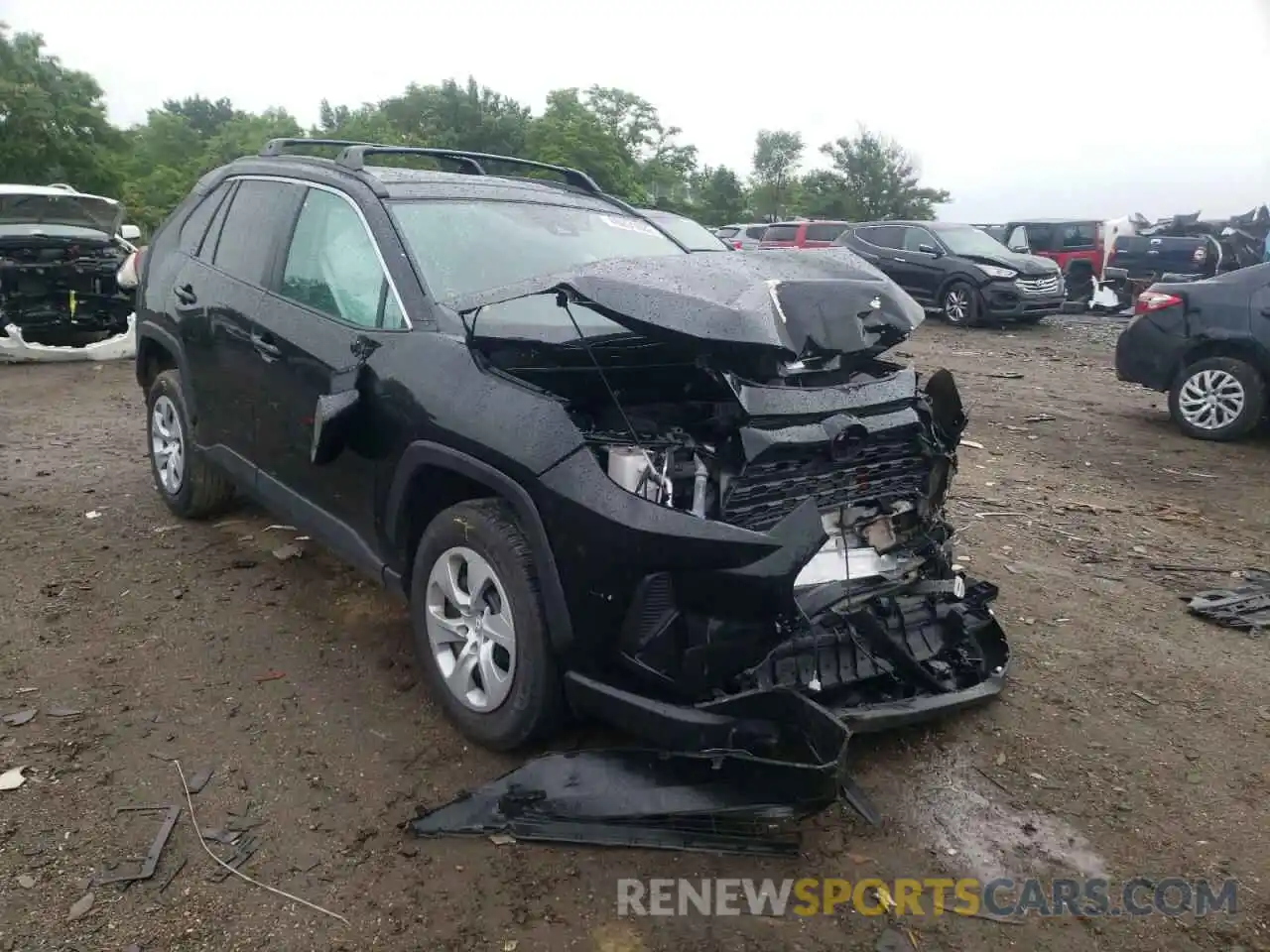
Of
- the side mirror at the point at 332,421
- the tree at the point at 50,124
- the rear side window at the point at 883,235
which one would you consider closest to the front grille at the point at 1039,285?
the rear side window at the point at 883,235

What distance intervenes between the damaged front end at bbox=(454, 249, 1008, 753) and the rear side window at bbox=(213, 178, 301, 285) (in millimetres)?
1436

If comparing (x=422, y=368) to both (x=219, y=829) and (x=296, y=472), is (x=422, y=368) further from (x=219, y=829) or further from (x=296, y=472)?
(x=219, y=829)

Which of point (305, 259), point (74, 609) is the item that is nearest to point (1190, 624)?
point (305, 259)

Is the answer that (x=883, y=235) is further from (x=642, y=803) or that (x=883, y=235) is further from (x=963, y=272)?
(x=642, y=803)

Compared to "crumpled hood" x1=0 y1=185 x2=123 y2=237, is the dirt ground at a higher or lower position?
lower

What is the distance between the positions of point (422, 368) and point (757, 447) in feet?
Result: 3.94

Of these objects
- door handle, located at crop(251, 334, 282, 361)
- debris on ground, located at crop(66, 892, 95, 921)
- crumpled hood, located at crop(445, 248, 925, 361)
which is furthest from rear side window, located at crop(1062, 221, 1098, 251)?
debris on ground, located at crop(66, 892, 95, 921)

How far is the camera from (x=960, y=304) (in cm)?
1573

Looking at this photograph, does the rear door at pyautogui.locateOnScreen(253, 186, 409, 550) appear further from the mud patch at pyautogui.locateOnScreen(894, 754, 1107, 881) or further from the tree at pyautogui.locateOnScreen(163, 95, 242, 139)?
the tree at pyautogui.locateOnScreen(163, 95, 242, 139)

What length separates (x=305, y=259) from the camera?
4.05 meters

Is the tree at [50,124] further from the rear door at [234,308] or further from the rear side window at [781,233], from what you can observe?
the rear door at [234,308]

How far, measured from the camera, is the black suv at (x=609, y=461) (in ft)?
9.08

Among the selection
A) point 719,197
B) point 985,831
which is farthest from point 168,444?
point 719,197

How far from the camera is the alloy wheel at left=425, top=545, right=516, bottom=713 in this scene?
3.11 metres
